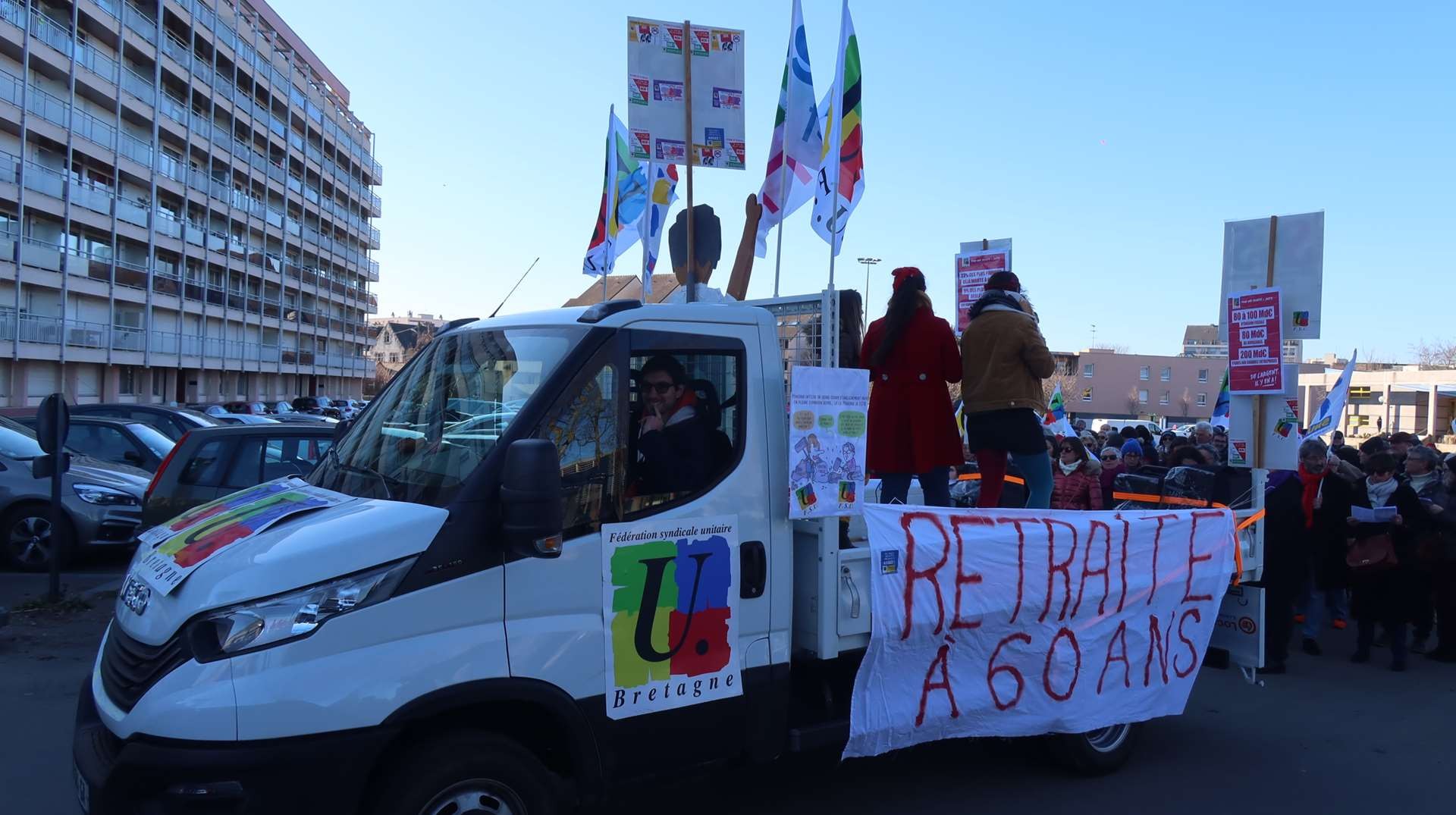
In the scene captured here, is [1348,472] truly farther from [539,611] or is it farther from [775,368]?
[539,611]

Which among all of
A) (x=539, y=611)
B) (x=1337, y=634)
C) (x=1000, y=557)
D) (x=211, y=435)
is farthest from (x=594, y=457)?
(x=1337, y=634)

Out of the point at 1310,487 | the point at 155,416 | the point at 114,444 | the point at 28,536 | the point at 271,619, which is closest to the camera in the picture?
the point at 271,619

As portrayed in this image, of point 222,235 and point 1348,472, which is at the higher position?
point 222,235

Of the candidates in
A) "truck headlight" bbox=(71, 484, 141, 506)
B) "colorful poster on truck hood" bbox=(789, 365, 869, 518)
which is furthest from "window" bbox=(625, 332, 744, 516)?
"truck headlight" bbox=(71, 484, 141, 506)

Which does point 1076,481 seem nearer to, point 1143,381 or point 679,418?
point 679,418

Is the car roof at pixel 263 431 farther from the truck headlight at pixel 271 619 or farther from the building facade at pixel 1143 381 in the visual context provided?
the building facade at pixel 1143 381

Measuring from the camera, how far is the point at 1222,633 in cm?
604

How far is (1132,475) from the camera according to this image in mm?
6695

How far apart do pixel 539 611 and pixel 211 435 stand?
7190 millimetres

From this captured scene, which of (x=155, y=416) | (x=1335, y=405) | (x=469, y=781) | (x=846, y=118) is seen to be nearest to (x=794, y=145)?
(x=846, y=118)

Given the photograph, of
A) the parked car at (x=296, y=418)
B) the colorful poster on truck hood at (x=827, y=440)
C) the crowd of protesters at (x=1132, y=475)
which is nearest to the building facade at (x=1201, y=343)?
the parked car at (x=296, y=418)

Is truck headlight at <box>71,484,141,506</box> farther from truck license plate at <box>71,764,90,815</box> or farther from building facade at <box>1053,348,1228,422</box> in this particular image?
building facade at <box>1053,348,1228,422</box>

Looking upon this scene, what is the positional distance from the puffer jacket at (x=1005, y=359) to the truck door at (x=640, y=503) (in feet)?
6.62

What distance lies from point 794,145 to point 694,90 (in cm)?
118
